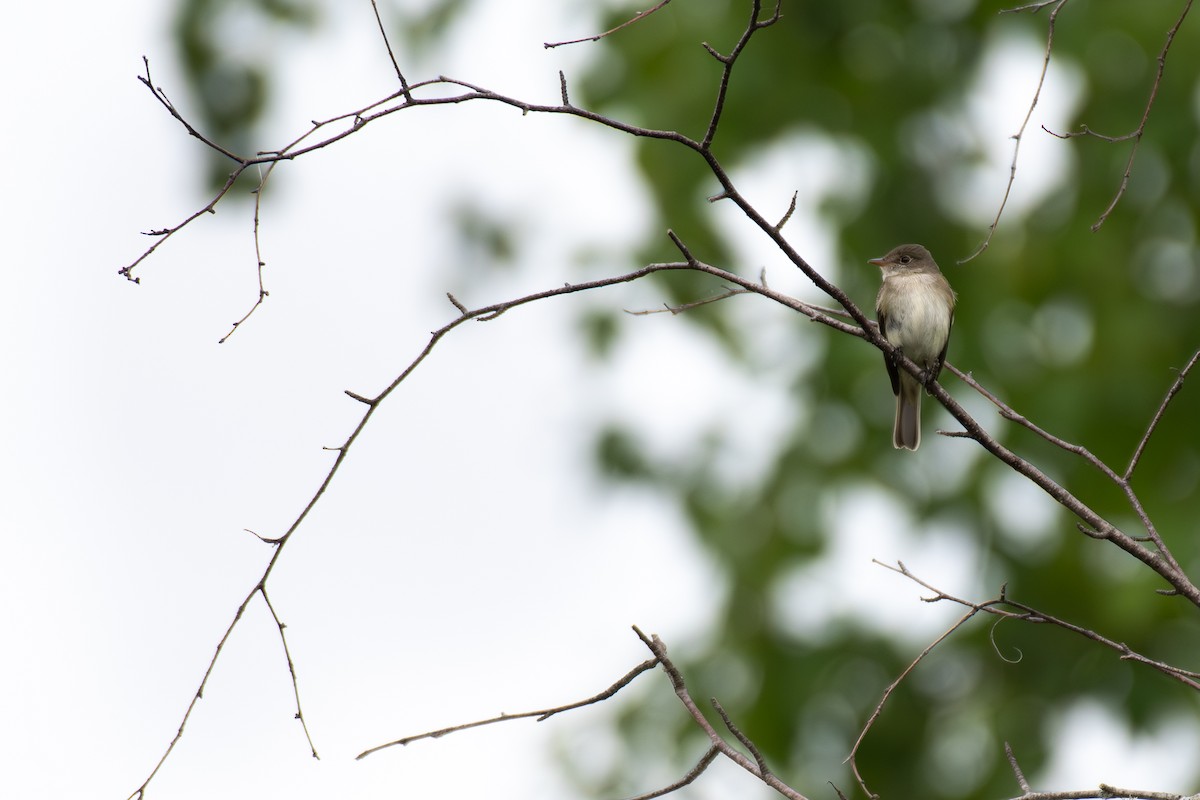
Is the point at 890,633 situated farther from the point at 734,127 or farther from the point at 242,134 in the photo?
the point at 242,134

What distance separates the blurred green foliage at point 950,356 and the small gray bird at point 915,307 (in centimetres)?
70

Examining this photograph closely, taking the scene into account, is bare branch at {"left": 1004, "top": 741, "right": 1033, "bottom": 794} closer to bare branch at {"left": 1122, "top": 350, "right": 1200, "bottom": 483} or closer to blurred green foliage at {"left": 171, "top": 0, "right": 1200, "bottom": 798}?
bare branch at {"left": 1122, "top": 350, "right": 1200, "bottom": 483}

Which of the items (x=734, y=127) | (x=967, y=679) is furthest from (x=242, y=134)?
(x=967, y=679)

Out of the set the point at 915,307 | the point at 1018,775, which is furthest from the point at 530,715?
the point at 915,307

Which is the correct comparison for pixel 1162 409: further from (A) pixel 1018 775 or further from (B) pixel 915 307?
(B) pixel 915 307

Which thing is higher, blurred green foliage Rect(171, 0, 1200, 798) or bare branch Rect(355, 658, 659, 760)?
blurred green foliage Rect(171, 0, 1200, 798)

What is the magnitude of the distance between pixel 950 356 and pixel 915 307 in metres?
0.91

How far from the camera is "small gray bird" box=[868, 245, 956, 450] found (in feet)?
17.8

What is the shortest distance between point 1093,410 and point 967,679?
1576mm

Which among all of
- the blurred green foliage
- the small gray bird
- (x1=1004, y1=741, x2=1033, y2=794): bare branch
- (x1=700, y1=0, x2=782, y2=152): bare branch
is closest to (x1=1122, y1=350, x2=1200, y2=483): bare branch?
(x1=1004, y1=741, x2=1033, y2=794): bare branch

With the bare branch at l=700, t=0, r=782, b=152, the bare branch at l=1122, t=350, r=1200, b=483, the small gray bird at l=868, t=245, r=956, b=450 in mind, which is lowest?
the bare branch at l=1122, t=350, r=1200, b=483

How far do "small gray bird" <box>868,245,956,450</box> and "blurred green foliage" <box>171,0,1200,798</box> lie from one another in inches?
27.7

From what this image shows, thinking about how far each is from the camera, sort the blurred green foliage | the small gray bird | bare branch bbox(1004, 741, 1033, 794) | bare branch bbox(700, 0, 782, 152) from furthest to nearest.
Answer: the blurred green foliage, the small gray bird, bare branch bbox(1004, 741, 1033, 794), bare branch bbox(700, 0, 782, 152)

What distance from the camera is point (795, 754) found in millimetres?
6445
